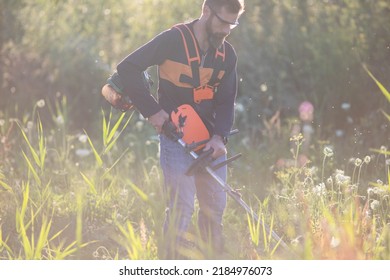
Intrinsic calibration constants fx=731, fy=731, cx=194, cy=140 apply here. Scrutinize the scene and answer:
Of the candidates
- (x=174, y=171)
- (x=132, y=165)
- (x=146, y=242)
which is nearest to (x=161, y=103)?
(x=174, y=171)

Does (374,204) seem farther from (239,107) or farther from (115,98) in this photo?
(239,107)

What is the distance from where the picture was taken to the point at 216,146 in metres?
3.90

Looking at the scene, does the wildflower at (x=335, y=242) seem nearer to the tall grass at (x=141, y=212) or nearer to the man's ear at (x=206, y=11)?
the tall grass at (x=141, y=212)

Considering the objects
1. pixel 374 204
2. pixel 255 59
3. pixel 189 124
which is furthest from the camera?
pixel 255 59

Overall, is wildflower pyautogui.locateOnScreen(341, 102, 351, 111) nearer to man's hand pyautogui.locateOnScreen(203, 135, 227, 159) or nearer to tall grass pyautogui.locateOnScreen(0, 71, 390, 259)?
tall grass pyautogui.locateOnScreen(0, 71, 390, 259)

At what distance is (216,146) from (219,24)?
0.64m

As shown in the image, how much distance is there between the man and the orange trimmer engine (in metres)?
0.02

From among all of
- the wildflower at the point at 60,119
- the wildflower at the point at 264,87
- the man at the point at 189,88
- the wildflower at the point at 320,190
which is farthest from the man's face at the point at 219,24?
the wildflower at the point at 264,87

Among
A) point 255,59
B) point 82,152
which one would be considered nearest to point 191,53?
point 82,152

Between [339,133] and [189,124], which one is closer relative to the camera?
[189,124]

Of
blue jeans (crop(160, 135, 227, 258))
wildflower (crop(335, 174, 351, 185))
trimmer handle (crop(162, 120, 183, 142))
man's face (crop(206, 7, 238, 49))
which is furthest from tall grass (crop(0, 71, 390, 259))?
man's face (crop(206, 7, 238, 49))
